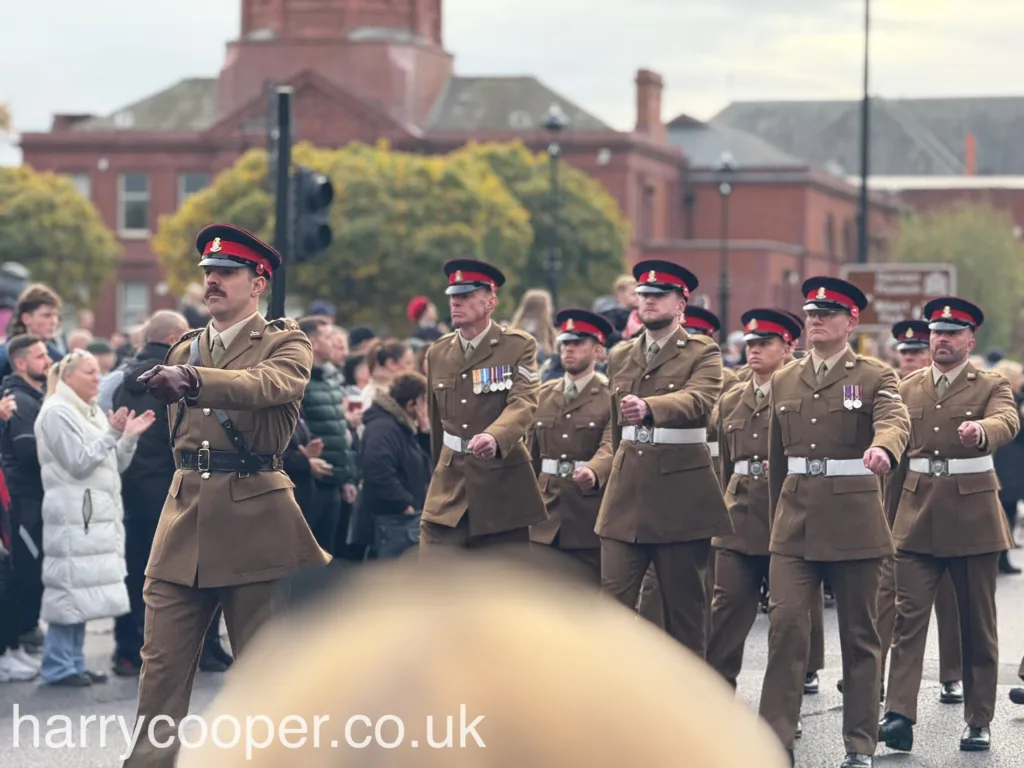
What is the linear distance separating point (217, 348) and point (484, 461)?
271 cm

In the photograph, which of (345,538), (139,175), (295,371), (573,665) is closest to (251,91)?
(139,175)

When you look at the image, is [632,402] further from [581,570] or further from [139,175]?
[139,175]

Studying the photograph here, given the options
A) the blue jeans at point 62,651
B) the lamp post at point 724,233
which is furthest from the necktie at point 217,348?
the lamp post at point 724,233

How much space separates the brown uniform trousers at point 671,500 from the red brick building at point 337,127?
7360 centimetres

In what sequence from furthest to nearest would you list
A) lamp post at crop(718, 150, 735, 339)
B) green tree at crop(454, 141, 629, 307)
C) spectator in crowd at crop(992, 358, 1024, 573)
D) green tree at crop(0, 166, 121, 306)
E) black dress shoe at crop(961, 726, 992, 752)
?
green tree at crop(454, 141, 629, 307), green tree at crop(0, 166, 121, 306), lamp post at crop(718, 150, 735, 339), spectator in crowd at crop(992, 358, 1024, 573), black dress shoe at crop(961, 726, 992, 752)

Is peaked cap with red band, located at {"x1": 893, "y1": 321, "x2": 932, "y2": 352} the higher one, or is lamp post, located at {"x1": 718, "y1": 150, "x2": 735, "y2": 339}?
lamp post, located at {"x1": 718, "y1": 150, "x2": 735, "y2": 339}

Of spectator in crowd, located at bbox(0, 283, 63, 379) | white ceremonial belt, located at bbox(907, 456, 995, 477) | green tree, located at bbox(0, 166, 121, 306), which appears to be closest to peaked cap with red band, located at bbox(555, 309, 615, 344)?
white ceremonial belt, located at bbox(907, 456, 995, 477)

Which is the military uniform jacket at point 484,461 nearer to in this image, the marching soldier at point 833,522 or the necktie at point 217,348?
the marching soldier at point 833,522

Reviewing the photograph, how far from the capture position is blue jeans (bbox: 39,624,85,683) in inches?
454

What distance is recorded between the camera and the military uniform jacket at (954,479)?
401 inches

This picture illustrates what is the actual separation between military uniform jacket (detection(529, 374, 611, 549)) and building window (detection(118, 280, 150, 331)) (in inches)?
2991

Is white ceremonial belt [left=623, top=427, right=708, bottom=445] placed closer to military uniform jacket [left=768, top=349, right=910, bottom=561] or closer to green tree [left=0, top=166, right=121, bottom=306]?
military uniform jacket [left=768, top=349, right=910, bottom=561]

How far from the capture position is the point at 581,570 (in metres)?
2.33

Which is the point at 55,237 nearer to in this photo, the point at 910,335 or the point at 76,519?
the point at 76,519
